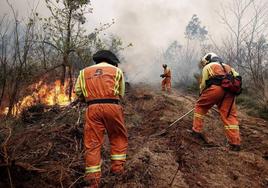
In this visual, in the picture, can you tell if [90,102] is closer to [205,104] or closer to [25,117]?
[205,104]

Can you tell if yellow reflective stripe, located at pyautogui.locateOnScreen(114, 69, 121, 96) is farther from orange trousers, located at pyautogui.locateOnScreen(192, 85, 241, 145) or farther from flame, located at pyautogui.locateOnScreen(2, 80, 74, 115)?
flame, located at pyautogui.locateOnScreen(2, 80, 74, 115)

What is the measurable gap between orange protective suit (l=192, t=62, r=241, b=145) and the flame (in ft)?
13.6

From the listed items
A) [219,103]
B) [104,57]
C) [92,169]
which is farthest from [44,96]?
[92,169]

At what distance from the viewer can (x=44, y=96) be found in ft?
31.2

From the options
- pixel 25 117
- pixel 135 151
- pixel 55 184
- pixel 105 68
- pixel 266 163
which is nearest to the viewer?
pixel 55 184

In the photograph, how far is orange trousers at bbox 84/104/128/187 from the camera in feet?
13.6

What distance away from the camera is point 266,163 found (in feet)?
16.2

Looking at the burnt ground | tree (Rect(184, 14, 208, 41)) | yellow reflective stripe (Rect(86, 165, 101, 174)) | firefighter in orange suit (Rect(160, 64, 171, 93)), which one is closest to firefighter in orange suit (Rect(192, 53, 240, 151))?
the burnt ground

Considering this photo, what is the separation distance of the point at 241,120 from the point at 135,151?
13.2 feet

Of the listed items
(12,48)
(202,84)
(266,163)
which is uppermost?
(12,48)

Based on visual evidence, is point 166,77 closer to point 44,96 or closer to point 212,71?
point 44,96

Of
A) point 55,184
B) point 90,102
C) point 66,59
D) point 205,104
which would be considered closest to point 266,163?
point 205,104

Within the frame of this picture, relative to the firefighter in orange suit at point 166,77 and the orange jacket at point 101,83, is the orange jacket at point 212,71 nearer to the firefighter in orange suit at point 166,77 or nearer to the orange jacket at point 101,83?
the orange jacket at point 101,83

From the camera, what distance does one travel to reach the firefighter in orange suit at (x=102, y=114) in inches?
166
